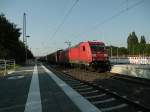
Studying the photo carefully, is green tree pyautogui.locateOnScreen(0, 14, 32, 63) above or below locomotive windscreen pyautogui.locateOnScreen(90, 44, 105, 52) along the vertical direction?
above

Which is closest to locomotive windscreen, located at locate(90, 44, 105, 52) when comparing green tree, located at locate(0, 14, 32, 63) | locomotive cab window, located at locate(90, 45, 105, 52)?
locomotive cab window, located at locate(90, 45, 105, 52)

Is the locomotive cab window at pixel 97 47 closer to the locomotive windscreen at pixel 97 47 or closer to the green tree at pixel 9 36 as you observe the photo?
the locomotive windscreen at pixel 97 47

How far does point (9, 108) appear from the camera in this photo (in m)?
10.5

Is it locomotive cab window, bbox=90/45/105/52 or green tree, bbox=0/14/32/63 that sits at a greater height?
green tree, bbox=0/14/32/63

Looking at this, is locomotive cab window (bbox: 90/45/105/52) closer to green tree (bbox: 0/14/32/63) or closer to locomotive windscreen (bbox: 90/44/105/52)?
locomotive windscreen (bbox: 90/44/105/52)

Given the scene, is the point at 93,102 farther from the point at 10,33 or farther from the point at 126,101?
the point at 10,33

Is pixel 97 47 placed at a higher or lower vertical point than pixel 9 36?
lower

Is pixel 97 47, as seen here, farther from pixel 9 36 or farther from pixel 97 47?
pixel 9 36

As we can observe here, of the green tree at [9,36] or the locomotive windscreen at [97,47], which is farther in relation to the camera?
the green tree at [9,36]

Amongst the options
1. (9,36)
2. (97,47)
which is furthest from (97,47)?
(9,36)

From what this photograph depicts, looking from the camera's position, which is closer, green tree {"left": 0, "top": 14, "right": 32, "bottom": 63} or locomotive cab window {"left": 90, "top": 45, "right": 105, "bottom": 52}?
locomotive cab window {"left": 90, "top": 45, "right": 105, "bottom": 52}

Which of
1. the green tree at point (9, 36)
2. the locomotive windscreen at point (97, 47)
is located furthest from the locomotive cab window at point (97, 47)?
the green tree at point (9, 36)

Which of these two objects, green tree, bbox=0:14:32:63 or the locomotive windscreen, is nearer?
the locomotive windscreen

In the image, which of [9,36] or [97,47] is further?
[9,36]
